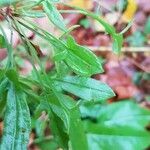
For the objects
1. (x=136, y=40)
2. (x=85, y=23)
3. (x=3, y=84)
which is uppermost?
(x=3, y=84)

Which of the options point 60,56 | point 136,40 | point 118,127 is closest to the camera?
point 60,56

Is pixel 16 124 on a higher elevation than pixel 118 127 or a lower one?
higher

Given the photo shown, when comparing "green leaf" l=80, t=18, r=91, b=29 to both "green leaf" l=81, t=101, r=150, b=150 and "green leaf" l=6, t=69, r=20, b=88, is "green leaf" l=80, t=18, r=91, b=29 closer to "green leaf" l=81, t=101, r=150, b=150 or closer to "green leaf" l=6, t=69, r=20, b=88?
"green leaf" l=81, t=101, r=150, b=150

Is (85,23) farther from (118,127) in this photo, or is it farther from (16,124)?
(16,124)

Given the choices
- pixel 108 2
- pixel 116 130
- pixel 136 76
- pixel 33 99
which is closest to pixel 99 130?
pixel 116 130

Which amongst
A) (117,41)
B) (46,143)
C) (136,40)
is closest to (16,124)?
(117,41)

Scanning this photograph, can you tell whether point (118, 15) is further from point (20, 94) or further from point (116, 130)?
point (20, 94)

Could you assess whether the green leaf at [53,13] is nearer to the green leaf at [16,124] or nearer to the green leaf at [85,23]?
the green leaf at [16,124]
